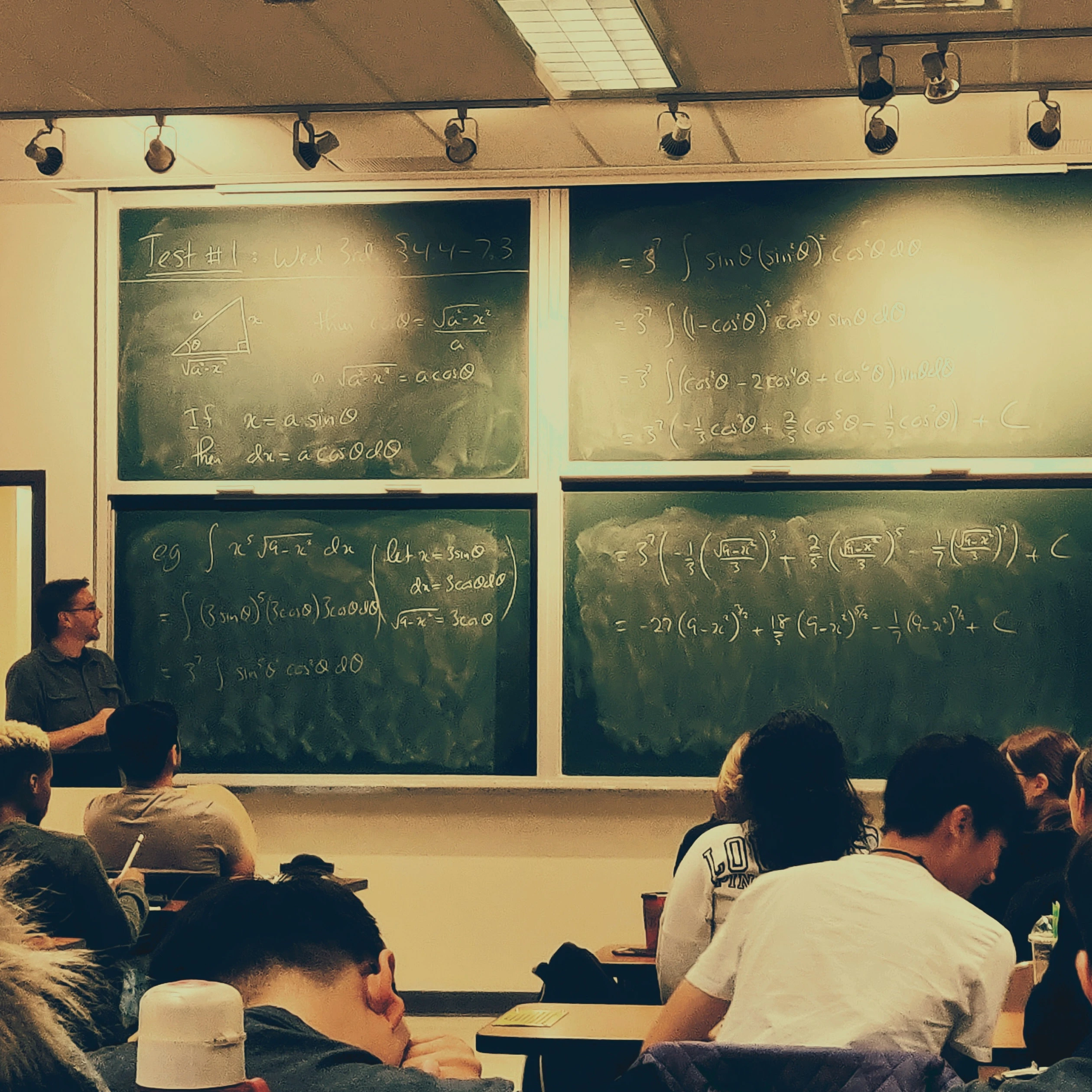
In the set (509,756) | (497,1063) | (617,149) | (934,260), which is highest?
(617,149)

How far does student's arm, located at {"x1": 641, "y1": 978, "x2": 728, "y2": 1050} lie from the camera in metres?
2.24

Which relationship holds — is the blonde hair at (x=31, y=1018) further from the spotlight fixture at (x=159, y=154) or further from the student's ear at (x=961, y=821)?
the spotlight fixture at (x=159, y=154)

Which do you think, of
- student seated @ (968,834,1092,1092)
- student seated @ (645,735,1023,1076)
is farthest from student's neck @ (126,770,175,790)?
student seated @ (968,834,1092,1092)

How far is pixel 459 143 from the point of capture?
16.3 ft

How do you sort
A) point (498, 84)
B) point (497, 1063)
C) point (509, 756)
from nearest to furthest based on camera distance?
point (498, 84) < point (497, 1063) < point (509, 756)

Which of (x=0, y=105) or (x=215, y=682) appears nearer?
(x=0, y=105)

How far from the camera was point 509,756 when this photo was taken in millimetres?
5383

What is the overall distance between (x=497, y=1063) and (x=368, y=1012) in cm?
381

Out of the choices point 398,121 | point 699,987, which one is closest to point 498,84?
point 398,121

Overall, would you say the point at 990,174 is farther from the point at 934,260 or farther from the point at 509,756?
the point at 509,756

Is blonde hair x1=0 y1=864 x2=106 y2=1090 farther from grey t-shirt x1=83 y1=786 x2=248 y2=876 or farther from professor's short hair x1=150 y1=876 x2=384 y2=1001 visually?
grey t-shirt x1=83 y1=786 x2=248 y2=876

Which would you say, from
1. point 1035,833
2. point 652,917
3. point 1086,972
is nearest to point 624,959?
point 652,917

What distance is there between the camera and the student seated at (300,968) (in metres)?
1.40

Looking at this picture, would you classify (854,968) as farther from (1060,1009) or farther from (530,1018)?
(530,1018)
